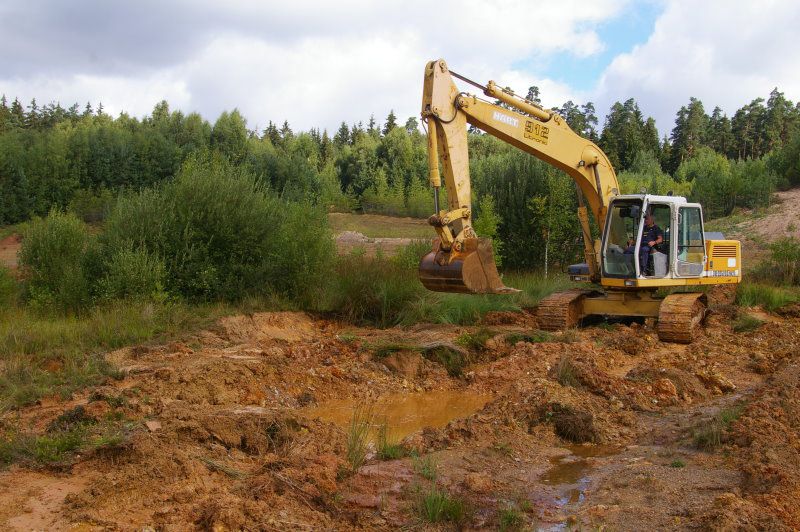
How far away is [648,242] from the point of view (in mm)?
13102

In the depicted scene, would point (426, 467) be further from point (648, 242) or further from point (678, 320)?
point (648, 242)

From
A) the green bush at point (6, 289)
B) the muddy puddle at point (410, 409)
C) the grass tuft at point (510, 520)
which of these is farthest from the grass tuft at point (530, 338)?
the green bush at point (6, 289)

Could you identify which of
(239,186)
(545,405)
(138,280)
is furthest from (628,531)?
(239,186)

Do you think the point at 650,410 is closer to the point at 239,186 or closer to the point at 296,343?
the point at 296,343

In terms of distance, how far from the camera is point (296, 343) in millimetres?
12664

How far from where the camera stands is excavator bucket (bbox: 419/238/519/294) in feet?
32.7

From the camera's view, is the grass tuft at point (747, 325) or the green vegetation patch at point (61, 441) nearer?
the green vegetation patch at point (61, 441)

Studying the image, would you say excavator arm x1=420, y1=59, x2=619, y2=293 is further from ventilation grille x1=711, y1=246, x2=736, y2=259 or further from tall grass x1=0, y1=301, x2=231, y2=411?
tall grass x1=0, y1=301, x2=231, y2=411

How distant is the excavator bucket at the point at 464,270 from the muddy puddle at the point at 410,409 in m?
1.48

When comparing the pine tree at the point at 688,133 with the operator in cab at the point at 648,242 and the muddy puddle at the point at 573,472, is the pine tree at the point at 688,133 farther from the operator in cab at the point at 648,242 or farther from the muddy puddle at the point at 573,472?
the muddy puddle at the point at 573,472

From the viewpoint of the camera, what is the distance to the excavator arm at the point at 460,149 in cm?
1012

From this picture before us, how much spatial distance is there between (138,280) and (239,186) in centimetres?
337

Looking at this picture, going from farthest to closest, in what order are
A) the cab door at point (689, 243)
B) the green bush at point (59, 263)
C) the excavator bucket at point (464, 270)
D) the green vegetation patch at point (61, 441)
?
1. the green bush at point (59, 263)
2. the cab door at point (689, 243)
3. the excavator bucket at point (464, 270)
4. the green vegetation patch at point (61, 441)

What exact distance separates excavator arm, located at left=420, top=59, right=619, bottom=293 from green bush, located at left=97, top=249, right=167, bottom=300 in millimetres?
6737
